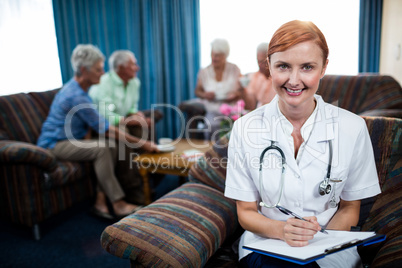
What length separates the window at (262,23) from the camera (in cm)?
362

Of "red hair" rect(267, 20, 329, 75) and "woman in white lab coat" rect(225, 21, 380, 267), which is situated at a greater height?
"red hair" rect(267, 20, 329, 75)

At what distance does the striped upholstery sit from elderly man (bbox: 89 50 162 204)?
153 cm

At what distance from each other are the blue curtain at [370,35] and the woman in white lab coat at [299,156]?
2990mm

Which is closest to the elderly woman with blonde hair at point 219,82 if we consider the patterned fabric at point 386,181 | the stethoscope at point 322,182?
the patterned fabric at point 386,181

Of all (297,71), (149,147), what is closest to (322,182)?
(297,71)

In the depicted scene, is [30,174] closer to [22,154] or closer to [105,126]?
[22,154]

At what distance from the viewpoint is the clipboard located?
35.4 inches

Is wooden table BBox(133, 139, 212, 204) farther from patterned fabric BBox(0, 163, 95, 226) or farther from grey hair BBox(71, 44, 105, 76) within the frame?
grey hair BBox(71, 44, 105, 76)

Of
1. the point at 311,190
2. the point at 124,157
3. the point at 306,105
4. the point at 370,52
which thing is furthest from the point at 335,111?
the point at 370,52

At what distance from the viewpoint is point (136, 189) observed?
3.00 m

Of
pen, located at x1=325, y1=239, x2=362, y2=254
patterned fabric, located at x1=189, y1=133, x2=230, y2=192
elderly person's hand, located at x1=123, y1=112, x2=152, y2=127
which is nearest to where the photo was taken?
pen, located at x1=325, y1=239, x2=362, y2=254

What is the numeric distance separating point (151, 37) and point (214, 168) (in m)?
3.32

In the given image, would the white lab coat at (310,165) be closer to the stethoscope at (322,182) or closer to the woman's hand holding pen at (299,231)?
the stethoscope at (322,182)

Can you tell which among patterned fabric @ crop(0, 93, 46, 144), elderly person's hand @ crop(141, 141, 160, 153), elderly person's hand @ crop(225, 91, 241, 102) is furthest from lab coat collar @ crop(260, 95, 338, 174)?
elderly person's hand @ crop(225, 91, 241, 102)
